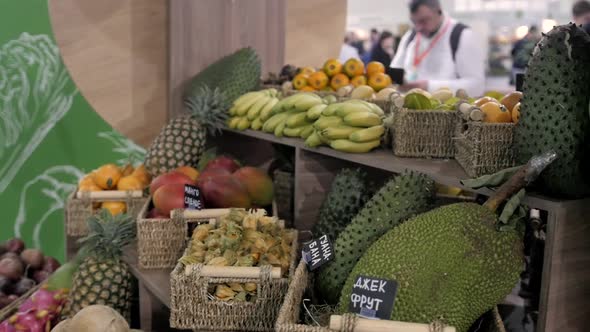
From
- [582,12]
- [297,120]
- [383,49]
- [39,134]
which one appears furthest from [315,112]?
[383,49]

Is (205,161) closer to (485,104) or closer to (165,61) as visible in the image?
(165,61)

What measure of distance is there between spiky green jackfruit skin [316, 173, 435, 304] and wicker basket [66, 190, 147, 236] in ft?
4.59

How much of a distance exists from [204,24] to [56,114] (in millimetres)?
1033

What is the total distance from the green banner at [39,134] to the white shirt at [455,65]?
2.68 metres

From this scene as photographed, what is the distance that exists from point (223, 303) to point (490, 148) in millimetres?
820

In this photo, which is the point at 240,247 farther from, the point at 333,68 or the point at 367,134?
the point at 333,68

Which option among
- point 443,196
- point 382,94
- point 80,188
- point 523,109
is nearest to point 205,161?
point 80,188

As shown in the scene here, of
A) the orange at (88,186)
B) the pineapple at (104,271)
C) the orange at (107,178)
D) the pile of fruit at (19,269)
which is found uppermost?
the orange at (107,178)

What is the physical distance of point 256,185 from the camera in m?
2.48

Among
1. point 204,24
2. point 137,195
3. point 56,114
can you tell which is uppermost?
point 204,24

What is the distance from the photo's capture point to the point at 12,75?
3.64 m

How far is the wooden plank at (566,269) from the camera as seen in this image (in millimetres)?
1415

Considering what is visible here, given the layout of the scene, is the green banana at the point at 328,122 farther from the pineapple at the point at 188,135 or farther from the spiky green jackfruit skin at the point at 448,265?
the pineapple at the point at 188,135

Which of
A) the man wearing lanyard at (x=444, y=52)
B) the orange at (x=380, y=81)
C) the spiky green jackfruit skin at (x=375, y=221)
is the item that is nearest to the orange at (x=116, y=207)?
the orange at (x=380, y=81)
